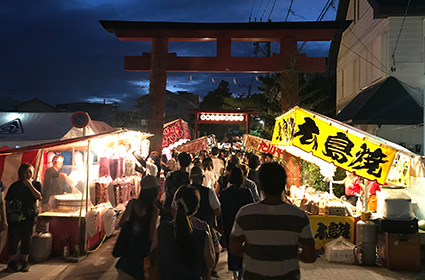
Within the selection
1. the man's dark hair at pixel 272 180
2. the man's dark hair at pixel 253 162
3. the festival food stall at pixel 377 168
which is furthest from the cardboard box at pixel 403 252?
the man's dark hair at pixel 272 180

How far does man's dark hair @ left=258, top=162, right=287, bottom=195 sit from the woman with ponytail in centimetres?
78

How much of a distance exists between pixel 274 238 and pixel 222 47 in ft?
41.3

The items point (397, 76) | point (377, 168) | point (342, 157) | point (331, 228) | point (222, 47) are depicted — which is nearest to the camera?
point (377, 168)

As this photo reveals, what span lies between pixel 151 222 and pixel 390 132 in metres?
13.5

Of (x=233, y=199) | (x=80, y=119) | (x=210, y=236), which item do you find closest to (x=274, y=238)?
(x=210, y=236)

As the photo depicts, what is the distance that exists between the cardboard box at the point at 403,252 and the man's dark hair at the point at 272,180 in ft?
17.1

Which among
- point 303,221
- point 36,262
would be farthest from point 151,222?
point 36,262

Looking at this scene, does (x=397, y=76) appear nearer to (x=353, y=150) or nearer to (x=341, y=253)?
(x=353, y=150)

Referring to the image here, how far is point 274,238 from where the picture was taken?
9.77 ft

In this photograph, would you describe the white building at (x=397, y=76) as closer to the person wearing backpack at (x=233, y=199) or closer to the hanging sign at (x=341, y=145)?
the hanging sign at (x=341, y=145)

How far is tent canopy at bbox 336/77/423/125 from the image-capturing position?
1308 centimetres

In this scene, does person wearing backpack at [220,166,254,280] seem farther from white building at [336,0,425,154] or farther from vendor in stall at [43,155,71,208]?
white building at [336,0,425,154]

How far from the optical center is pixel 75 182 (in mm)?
9281

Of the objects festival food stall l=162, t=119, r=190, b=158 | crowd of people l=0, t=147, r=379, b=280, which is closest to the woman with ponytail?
crowd of people l=0, t=147, r=379, b=280
